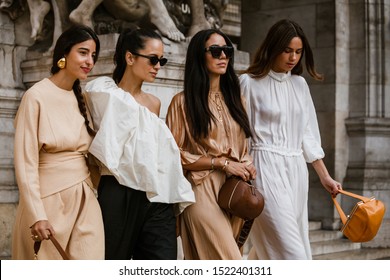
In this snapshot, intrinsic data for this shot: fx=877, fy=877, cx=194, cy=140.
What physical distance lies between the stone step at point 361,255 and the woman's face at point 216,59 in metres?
5.13

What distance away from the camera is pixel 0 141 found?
8.38 meters

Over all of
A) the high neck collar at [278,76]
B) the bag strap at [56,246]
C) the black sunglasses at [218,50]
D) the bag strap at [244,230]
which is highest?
the black sunglasses at [218,50]

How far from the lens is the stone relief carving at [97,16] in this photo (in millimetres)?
8188

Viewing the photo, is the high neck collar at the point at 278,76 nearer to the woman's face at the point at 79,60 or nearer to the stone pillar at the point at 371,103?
the woman's face at the point at 79,60

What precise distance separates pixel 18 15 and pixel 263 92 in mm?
3882

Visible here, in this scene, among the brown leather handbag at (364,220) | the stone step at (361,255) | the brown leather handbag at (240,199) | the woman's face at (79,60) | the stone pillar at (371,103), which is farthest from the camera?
the stone pillar at (371,103)

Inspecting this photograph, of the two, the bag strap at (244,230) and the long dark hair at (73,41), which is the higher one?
the long dark hair at (73,41)

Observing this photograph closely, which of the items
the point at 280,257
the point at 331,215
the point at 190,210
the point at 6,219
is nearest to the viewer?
the point at 190,210

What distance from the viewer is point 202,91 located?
16.8ft

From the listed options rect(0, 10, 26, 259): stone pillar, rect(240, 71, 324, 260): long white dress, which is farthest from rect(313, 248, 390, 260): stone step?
rect(240, 71, 324, 260): long white dress

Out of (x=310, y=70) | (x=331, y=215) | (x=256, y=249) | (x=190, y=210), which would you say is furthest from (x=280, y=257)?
(x=331, y=215)

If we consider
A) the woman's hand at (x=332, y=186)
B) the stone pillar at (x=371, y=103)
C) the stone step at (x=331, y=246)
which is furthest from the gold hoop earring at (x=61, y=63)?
the stone pillar at (x=371, y=103)

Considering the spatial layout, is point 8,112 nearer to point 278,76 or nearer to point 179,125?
point 278,76
